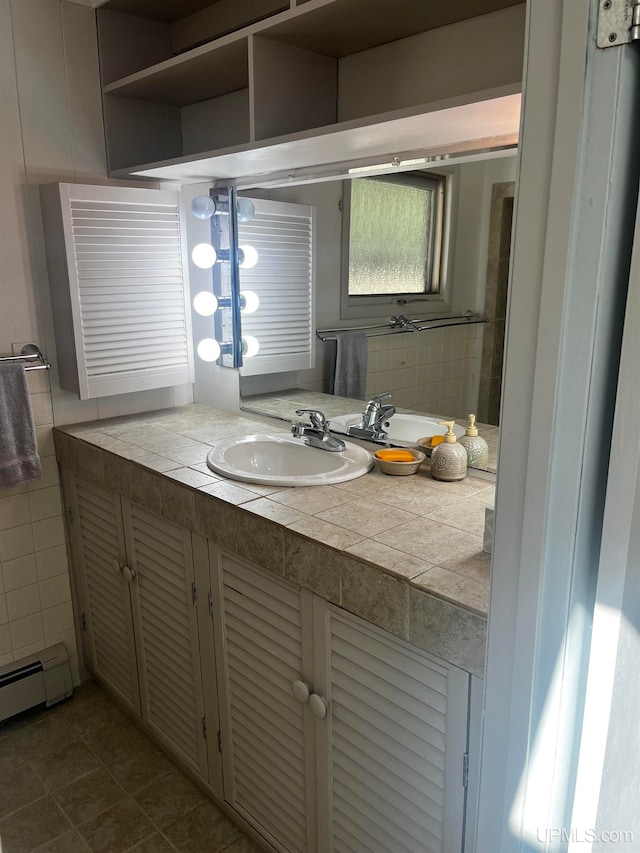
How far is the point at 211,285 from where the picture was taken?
2.33m

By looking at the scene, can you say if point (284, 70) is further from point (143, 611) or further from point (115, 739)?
point (115, 739)

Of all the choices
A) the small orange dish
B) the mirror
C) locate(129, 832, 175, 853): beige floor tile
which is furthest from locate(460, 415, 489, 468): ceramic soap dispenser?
locate(129, 832, 175, 853): beige floor tile

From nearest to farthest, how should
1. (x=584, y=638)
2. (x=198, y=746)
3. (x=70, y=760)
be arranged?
(x=584, y=638) → (x=198, y=746) → (x=70, y=760)

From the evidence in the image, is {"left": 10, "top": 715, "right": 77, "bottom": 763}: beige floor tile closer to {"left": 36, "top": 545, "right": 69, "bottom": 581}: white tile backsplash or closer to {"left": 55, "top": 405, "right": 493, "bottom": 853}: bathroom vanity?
{"left": 55, "top": 405, "right": 493, "bottom": 853}: bathroom vanity

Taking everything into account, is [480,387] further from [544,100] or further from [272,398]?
[544,100]

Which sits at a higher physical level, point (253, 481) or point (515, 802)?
point (253, 481)

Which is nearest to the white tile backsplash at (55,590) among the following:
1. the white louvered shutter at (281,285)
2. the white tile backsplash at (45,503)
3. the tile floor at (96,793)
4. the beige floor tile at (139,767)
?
the white tile backsplash at (45,503)

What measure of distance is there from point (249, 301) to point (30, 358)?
73 cm

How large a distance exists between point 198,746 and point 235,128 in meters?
1.91

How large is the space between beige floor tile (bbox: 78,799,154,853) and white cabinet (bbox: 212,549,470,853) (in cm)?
28

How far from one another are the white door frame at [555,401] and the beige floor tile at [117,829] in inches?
51.2

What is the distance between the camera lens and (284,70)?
1663 millimetres

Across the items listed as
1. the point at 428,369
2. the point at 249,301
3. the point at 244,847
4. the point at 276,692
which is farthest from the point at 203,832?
the point at 249,301

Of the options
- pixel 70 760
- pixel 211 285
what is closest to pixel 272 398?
pixel 211 285
